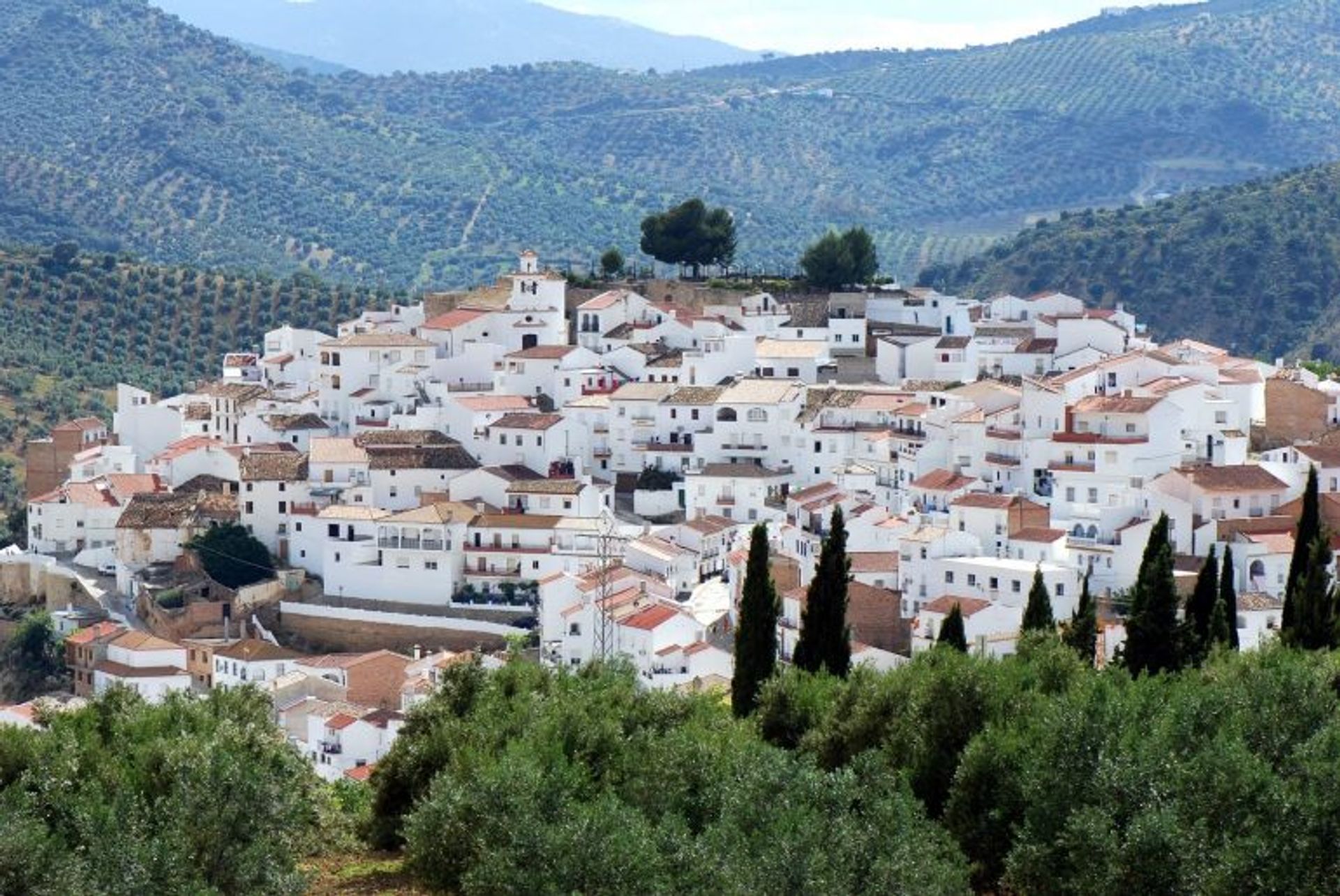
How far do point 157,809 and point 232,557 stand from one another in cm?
2398

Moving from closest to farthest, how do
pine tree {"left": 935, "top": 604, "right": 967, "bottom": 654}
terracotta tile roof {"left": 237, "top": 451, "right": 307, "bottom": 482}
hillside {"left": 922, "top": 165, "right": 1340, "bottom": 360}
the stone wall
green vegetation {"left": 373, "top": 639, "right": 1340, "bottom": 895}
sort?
1. green vegetation {"left": 373, "top": 639, "right": 1340, "bottom": 895}
2. pine tree {"left": 935, "top": 604, "right": 967, "bottom": 654}
3. the stone wall
4. terracotta tile roof {"left": 237, "top": 451, "right": 307, "bottom": 482}
5. hillside {"left": 922, "top": 165, "right": 1340, "bottom": 360}

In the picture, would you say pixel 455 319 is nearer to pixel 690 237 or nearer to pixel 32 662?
pixel 690 237

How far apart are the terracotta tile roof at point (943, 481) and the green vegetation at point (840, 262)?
16163 millimetres

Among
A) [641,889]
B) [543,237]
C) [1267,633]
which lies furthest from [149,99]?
[641,889]

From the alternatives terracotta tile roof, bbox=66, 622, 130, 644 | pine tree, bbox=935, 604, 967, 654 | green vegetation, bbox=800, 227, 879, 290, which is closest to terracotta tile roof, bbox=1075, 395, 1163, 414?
pine tree, bbox=935, 604, 967, 654

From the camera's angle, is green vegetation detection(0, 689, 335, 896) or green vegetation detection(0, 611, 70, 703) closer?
green vegetation detection(0, 689, 335, 896)

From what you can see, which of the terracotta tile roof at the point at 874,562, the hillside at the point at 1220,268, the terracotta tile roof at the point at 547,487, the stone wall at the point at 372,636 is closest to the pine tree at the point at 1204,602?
the terracotta tile roof at the point at 874,562

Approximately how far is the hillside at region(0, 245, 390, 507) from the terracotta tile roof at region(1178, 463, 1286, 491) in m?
41.0

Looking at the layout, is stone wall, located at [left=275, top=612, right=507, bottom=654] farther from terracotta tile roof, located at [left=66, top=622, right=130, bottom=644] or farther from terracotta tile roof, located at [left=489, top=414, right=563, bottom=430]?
terracotta tile roof, located at [left=489, top=414, right=563, bottom=430]

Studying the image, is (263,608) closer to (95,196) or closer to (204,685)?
(204,685)

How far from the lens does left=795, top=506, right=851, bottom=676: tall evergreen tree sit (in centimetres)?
3122

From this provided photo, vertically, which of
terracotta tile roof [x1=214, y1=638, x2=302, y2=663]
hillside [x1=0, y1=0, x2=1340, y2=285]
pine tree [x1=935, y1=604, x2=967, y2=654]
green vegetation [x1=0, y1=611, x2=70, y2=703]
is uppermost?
hillside [x1=0, y1=0, x2=1340, y2=285]

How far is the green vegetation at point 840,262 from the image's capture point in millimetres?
59156

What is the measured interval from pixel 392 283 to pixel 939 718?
8538cm
